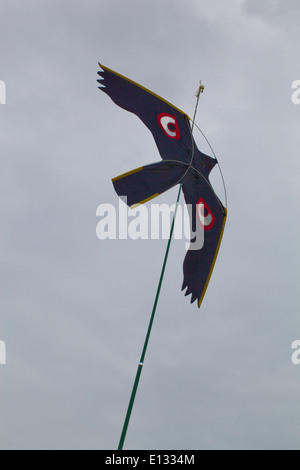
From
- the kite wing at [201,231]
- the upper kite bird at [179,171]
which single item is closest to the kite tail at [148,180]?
the upper kite bird at [179,171]

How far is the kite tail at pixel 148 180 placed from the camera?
39.0 feet

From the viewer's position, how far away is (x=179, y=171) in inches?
531

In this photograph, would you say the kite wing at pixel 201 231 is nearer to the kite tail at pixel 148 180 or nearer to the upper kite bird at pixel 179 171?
the upper kite bird at pixel 179 171

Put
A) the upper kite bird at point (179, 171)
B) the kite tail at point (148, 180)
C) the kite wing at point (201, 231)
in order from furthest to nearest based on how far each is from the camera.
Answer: the kite wing at point (201, 231) → the upper kite bird at point (179, 171) → the kite tail at point (148, 180)

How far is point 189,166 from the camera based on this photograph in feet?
45.0

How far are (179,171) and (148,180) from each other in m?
1.40

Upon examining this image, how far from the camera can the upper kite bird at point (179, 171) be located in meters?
12.7

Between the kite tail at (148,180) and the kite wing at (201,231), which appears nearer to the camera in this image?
the kite tail at (148,180)

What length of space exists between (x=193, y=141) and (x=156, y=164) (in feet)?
6.38

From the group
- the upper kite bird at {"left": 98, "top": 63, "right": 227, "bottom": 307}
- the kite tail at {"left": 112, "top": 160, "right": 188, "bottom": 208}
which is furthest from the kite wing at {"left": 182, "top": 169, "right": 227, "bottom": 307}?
the kite tail at {"left": 112, "top": 160, "right": 188, "bottom": 208}

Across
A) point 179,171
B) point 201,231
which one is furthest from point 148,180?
point 201,231

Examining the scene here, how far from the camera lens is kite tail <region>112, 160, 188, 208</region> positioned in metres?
11.9

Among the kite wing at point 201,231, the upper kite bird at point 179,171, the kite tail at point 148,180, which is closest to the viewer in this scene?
the kite tail at point 148,180
